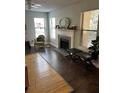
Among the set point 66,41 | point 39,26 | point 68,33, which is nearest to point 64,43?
point 66,41

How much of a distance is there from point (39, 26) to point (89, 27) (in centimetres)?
449

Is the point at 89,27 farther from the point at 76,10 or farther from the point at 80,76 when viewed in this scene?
the point at 80,76

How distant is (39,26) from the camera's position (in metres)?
8.26

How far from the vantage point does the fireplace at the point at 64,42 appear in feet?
20.2

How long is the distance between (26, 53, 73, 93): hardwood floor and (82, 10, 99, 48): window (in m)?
1.82

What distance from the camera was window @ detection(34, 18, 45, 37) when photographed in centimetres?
812

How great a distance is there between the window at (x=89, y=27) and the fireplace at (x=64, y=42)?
126 centimetres

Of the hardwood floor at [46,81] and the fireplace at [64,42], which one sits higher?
the fireplace at [64,42]

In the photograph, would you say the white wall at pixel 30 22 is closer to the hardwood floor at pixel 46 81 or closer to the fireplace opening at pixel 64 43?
the fireplace opening at pixel 64 43

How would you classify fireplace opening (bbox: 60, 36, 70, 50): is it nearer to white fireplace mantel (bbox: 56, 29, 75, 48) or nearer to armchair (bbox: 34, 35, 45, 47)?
white fireplace mantel (bbox: 56, 29, 75, 48)

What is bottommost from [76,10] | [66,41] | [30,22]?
[66,41]

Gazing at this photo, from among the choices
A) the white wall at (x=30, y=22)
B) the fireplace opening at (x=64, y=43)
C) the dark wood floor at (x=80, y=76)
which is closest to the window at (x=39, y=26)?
the white wall at (x=30, y=22)

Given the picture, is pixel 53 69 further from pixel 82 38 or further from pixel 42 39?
pixel 42 39
